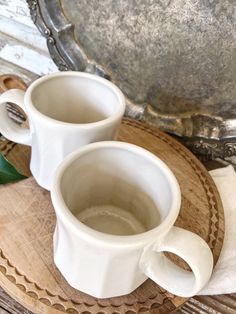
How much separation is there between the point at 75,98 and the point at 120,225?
0.12m

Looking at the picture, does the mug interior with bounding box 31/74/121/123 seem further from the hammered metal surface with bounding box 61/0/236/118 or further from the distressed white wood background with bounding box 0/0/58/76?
the distressed white wood background with bounding box 0/0/58/76

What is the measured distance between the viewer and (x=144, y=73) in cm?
44

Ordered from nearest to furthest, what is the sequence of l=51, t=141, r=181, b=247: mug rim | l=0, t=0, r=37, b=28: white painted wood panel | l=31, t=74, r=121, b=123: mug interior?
l=51, t=141, r=181, b=247: mug rim → l=31, t=74, r=121, b=123: mug interior → l=0, t=0, r=37, b=28: white painted wood panel

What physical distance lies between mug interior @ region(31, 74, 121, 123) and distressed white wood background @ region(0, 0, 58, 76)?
0.64 feet

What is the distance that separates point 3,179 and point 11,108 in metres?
0.13

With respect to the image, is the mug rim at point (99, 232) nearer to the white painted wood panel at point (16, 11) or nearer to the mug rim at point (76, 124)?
the mug rim at point (76, 124)

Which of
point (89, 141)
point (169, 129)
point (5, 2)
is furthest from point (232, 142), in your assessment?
point (5, 2)

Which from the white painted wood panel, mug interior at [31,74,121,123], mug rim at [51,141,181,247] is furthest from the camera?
the white painted wood panel

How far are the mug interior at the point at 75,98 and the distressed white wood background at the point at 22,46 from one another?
196mm

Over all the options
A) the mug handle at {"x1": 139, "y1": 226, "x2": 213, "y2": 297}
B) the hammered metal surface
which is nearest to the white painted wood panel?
the hammered metal surface

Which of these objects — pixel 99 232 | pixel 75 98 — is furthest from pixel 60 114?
pixel 99 232

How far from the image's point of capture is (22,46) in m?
0.57

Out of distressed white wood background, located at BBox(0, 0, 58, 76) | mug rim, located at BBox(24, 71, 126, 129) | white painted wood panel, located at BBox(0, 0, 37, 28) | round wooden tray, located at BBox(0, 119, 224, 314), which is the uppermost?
mug rim, located at BBox(24, 71, 126, 129)

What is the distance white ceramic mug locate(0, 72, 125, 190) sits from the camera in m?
0.32
